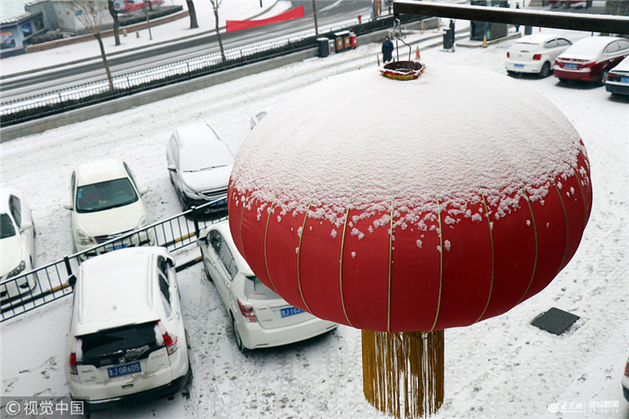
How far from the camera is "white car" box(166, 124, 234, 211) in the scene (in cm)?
1275

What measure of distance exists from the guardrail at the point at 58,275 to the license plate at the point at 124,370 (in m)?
2.66

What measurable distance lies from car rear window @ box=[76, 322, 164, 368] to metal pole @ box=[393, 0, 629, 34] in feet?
16.9

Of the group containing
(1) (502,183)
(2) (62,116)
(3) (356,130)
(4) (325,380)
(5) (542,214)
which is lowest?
(4) (325,380)

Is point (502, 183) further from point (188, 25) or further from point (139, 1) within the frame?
point (139, 1)

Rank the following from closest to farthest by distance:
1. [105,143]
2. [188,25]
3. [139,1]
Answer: [105,143], [188,25], [139,1]

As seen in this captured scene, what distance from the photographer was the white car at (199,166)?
1275 cm

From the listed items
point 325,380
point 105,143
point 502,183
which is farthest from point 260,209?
point 105,143

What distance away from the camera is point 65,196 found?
15.0m

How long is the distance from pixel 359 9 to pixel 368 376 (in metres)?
42.4

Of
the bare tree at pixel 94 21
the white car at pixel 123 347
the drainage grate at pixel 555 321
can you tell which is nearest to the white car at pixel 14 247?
the white car at pixel 123 347

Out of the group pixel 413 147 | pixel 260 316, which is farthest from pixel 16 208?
pixel 413 147

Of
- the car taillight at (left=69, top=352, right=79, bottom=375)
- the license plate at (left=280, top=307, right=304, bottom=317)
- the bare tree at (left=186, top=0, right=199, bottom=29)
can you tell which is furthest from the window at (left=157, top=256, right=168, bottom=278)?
the bare tree at (left=186, top=0, right=199, bottom=29)

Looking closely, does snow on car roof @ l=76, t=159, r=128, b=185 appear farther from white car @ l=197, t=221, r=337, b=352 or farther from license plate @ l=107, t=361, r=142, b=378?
license plate @ l=107, t=361, r=142, b=378

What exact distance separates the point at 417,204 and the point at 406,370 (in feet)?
6.24
